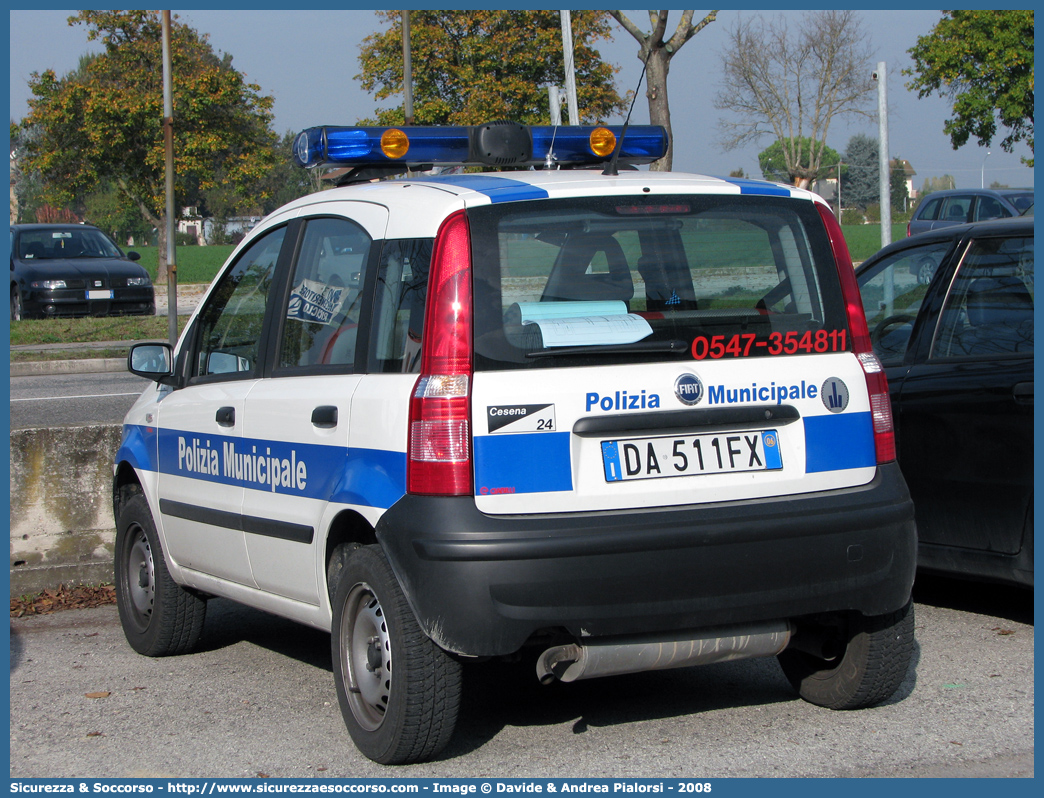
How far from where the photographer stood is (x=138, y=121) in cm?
4341

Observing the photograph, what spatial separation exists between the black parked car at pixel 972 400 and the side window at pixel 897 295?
1 cm

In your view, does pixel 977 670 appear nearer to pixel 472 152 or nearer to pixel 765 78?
pixel 472 152

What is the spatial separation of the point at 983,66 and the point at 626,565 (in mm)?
34427

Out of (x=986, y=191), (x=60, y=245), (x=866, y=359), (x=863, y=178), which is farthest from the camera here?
(x=863, y=178)

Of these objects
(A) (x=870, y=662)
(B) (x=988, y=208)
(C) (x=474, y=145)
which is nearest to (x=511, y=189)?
(C) (x=474, y=145)

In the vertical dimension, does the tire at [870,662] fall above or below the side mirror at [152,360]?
below

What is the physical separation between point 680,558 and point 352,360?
1261 mm

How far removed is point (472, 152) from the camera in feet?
16.2

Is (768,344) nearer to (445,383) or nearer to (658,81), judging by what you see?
(445,383)

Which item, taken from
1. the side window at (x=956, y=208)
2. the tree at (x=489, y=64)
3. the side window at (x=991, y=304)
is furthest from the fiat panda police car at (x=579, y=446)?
the tree at (x=489, y=64)

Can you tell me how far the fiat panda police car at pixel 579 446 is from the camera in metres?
3.53

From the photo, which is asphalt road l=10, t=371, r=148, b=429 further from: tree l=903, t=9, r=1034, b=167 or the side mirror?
tree l=903, t=9, r=1034, b=167

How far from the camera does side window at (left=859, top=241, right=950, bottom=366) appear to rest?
226 inches

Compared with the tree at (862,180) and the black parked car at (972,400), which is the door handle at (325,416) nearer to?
the black parked car at (972,400)
